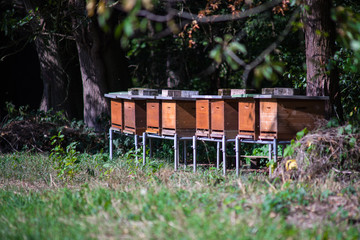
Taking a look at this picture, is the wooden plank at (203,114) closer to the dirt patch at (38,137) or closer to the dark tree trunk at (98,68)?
the dirt patch at (38,137)

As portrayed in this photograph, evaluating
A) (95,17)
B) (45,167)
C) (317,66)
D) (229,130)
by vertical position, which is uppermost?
(95,17)

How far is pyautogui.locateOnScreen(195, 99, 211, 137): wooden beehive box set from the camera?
7297mm

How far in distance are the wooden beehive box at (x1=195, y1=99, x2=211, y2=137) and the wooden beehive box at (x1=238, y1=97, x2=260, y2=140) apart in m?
0.65

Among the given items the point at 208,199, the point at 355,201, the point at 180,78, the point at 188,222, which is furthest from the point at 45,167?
the point at 180,78

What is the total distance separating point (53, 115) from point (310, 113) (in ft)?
27.4

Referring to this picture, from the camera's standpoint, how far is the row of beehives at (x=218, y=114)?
20.7ft

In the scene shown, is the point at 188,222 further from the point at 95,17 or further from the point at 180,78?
the point at 180,78

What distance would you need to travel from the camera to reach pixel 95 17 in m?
11.1

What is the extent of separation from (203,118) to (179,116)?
0.50m

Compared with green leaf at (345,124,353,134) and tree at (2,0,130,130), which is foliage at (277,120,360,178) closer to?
green leaf at (345,124,353,134)

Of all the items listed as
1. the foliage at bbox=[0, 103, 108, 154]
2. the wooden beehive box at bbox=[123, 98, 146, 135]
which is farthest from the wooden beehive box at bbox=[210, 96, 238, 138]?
the foliage at bbox=[0, 103, 108, 154]

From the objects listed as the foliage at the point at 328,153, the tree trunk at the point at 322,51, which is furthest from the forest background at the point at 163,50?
the foliage at the point at 328,153

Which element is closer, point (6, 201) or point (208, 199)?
point (208, 199)

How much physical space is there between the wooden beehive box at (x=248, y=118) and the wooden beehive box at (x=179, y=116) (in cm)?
121
